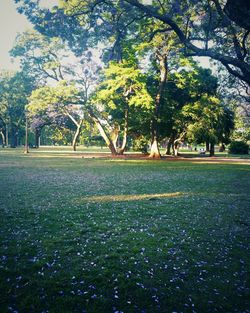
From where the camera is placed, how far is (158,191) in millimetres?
13820

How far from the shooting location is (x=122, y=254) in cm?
602

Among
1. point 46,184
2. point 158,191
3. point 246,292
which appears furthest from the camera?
point 46,184

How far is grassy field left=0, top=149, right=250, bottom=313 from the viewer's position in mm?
4297

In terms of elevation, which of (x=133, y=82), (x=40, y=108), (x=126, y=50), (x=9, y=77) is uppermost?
A: (x=9, y=77)

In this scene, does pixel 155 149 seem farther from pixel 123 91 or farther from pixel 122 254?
pixel 122 254

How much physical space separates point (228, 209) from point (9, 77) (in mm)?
79299

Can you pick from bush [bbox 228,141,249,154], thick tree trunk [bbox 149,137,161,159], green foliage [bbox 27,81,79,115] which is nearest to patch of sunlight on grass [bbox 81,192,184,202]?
thick tree trunk [bbox 149,137,161,159]

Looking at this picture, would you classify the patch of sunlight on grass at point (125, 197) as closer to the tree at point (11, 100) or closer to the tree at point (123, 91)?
the tree at point (123, 91)

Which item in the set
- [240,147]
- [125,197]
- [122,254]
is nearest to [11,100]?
[240,147]

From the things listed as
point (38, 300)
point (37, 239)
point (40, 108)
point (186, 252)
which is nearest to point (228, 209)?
point (186, 252)

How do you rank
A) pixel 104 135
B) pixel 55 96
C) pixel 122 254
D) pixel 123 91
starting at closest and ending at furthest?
pixel 122 254 < pixel 55 96 < pixel 123 91 < pixel 104 135

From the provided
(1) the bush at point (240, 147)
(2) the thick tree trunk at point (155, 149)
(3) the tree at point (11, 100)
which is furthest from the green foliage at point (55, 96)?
(1) the bush at point (240, 147)

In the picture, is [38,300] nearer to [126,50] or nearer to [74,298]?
[74,298]

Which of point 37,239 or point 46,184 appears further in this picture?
point 46,184
